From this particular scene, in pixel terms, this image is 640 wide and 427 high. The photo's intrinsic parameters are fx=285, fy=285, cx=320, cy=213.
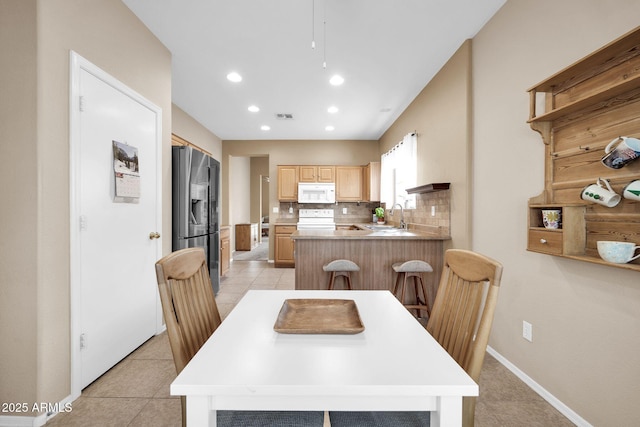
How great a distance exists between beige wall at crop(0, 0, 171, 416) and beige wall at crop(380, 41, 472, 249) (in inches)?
121

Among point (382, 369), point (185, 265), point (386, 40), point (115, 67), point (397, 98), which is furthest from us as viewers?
point (397, 98)

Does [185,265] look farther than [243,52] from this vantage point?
No

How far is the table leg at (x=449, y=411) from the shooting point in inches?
27.7

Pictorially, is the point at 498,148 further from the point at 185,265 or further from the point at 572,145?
the point at 185,265

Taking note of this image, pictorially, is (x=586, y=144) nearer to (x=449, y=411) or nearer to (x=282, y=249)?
(x=449, y=411)

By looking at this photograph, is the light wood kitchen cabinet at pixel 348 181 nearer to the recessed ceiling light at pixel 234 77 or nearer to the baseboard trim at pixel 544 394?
the recessed ceiling light at pixel 234 77

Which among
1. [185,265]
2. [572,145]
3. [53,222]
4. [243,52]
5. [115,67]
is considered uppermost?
[243,52]

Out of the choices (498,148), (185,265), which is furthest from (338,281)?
(185,265)

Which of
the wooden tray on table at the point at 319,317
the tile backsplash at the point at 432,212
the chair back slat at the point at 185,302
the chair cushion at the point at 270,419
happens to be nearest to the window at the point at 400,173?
the tile backsplash at the point at 432,212

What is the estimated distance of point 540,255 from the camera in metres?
1.89

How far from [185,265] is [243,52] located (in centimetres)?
248

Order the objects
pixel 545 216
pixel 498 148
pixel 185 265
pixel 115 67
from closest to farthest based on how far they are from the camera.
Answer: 1. pixel 185 265
2. pixel 545 216
3. pixel 115 67
4. pixel 498 148

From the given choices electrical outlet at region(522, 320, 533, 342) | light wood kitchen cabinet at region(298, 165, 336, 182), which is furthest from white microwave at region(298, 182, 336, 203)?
electrical outlet at region(522, 320, 533, 342)

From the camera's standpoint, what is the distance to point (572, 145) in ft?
5.36
